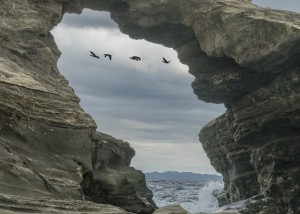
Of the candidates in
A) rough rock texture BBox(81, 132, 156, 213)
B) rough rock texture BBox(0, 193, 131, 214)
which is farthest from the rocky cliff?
rough rock texture BBox(0, 193, 131, 214)

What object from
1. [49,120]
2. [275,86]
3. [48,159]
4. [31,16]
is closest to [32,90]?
[49,120]

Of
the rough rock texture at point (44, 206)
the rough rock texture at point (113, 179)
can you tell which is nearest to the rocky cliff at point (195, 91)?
the rough rock texture at point (113, 179)

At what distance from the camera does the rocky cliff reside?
2119 cm

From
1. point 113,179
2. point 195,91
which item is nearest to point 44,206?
point 113,179

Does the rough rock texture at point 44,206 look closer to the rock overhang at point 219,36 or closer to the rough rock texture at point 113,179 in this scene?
the rough rock texture at point 113,179

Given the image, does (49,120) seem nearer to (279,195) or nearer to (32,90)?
(32,90)

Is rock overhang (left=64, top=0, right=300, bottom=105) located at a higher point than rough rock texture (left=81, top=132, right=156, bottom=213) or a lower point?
higher

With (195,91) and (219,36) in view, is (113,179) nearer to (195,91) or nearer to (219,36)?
(219,36)

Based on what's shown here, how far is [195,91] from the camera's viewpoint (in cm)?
4447

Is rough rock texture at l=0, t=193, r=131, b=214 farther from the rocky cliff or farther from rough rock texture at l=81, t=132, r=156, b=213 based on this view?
rough rock texture at l=81, t=132, r=156, b=213

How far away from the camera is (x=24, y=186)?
18422mm

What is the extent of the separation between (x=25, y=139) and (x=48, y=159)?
1.50 m

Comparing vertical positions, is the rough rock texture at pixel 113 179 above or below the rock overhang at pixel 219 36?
below

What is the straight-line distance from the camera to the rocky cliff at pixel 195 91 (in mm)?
21188
